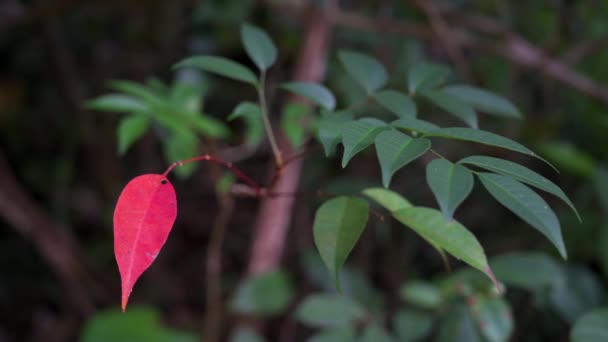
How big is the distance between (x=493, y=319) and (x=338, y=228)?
0.48m

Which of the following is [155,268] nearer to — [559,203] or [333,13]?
[333,13]

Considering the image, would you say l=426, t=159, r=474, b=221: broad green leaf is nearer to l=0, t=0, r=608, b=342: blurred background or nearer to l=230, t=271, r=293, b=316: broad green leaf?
l=0, t=0, r=608, b=342: blurred background

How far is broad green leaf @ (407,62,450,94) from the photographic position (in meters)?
0.66

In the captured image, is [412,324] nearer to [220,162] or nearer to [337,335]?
[337,335]

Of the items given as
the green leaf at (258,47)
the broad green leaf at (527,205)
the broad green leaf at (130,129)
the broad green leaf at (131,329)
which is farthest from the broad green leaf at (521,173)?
the broad green leaf at (131,329)

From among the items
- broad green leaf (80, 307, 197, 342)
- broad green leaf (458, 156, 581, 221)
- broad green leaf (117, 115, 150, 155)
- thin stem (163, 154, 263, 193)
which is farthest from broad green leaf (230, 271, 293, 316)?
broad green leaf (458, 156, 581, 221)

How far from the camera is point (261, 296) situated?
1236 mm

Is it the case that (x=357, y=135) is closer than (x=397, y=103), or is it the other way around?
(x=357, y=135)

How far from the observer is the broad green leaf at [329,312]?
2.99 ft

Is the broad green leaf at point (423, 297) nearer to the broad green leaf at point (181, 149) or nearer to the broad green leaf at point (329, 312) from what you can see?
the broad green leaf at point (329, 312)

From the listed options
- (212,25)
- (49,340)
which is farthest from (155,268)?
(212,25)

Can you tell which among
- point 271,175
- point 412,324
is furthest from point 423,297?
point 271,175

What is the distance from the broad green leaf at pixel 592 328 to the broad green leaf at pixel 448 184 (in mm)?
383

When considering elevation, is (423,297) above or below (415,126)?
below
